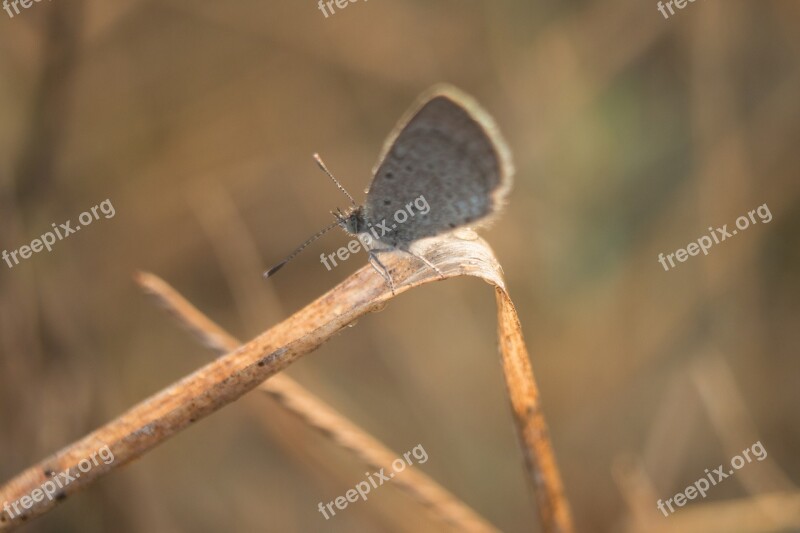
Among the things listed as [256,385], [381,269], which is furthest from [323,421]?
[381,269]

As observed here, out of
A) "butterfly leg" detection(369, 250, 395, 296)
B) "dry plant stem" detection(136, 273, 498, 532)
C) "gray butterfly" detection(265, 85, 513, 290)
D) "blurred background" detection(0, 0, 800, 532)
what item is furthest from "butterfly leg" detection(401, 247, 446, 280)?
"blurred background" detection(0, 0, 800, 532)

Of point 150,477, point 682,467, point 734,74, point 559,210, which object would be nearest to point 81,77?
point 150,477

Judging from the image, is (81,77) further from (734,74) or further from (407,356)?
(734,74)

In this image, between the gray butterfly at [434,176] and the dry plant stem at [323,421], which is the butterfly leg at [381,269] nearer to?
the gray butterfly at [434,176]

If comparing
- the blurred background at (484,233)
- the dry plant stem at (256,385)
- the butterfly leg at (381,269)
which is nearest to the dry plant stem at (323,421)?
the dry plant stem at (256,385)

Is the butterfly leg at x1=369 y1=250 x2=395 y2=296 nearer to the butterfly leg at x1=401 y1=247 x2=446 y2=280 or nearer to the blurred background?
the butterfly leg at x1=401 y1=247 x2=446 y2=280

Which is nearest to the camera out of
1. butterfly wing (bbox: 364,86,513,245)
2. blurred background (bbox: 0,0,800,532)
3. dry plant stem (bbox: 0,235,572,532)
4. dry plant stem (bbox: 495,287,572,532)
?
dry plant stem (bbox: 0,235,572,532)
